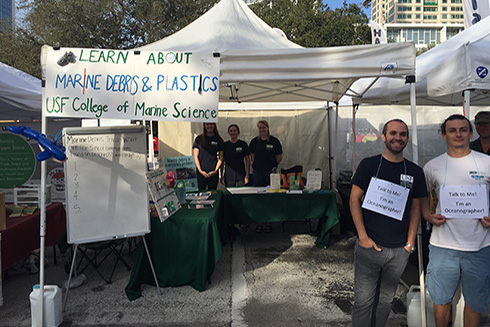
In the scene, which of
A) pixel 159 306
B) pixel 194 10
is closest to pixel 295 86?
pixel 159 306

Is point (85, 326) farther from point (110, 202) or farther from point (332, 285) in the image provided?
point (332, 285)

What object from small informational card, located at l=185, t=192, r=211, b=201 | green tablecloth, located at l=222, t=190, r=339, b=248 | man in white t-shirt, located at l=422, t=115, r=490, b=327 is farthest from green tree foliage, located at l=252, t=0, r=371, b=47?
man in white t-shirt, located at l=422, t=115, r=490, b=327

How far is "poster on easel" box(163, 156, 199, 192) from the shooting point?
192 inches

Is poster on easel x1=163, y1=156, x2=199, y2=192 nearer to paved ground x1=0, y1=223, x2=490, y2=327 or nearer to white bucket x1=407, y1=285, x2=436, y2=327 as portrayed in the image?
paved ground x1=0, y1=223, x2=490, y2=327

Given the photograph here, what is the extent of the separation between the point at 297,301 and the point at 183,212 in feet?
4.92

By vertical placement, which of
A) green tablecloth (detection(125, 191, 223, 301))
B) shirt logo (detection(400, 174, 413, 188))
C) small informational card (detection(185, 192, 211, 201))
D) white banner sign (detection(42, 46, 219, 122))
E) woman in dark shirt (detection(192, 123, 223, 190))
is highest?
white banner sign (detection(42, 46, 219, 122))

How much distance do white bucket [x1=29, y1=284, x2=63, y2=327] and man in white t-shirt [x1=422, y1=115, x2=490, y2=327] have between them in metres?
2.93

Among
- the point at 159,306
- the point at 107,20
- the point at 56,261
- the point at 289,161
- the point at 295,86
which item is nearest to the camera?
the point at 159,306

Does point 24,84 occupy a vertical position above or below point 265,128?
above

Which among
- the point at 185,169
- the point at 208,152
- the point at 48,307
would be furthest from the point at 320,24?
the point at 48,307

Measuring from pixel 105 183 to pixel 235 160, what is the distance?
104 inches

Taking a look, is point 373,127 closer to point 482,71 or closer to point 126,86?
point 482,71

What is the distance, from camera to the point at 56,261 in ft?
14.5

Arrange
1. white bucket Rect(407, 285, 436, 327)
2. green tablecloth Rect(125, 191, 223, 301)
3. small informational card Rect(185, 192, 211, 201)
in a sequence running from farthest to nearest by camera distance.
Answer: small informational card Rect(185, 192, 211, 201)
green tablecloth Rect(125, 191, 223, 301)
white bucket Rect(407, 285, 436, 327)
